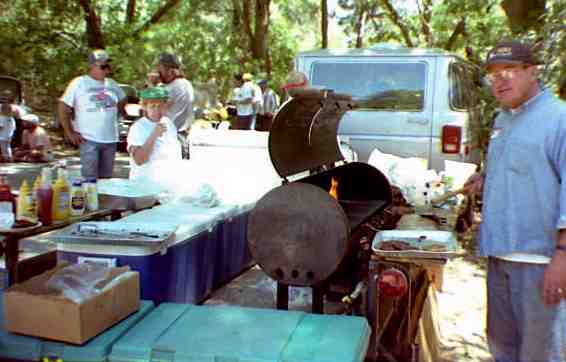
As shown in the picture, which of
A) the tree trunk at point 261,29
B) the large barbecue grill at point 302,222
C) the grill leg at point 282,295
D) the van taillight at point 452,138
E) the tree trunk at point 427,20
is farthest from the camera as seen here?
the tree trunk at point 427,20

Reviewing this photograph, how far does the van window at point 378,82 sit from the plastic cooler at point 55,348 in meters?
4.88

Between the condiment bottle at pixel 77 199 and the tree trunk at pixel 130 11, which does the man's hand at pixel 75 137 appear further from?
the tree trunk at pixel 130 11

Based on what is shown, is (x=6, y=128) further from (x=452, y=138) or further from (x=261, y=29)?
(x=261, y=29)

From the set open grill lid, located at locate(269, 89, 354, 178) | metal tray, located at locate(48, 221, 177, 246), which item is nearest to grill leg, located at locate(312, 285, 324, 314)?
open grill lid, located at locate(269, 89, 354, 178)

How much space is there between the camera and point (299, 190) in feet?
12.0

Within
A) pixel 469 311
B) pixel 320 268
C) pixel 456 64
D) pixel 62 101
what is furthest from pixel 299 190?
pixel 456 64

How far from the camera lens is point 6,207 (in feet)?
11.9

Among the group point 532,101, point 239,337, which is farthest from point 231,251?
point 532,101

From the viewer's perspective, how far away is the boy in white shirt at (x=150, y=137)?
507cm

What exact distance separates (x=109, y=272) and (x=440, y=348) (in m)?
2.44

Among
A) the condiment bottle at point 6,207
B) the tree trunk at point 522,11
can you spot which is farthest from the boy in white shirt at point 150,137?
the tree trunk at point 522,11

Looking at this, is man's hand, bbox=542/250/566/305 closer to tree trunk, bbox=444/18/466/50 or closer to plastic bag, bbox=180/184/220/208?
plastic bag, bbox=180/184/220/208

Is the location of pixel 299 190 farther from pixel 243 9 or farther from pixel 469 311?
pixel 243 9

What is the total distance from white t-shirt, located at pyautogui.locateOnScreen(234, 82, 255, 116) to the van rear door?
24.9 feet
